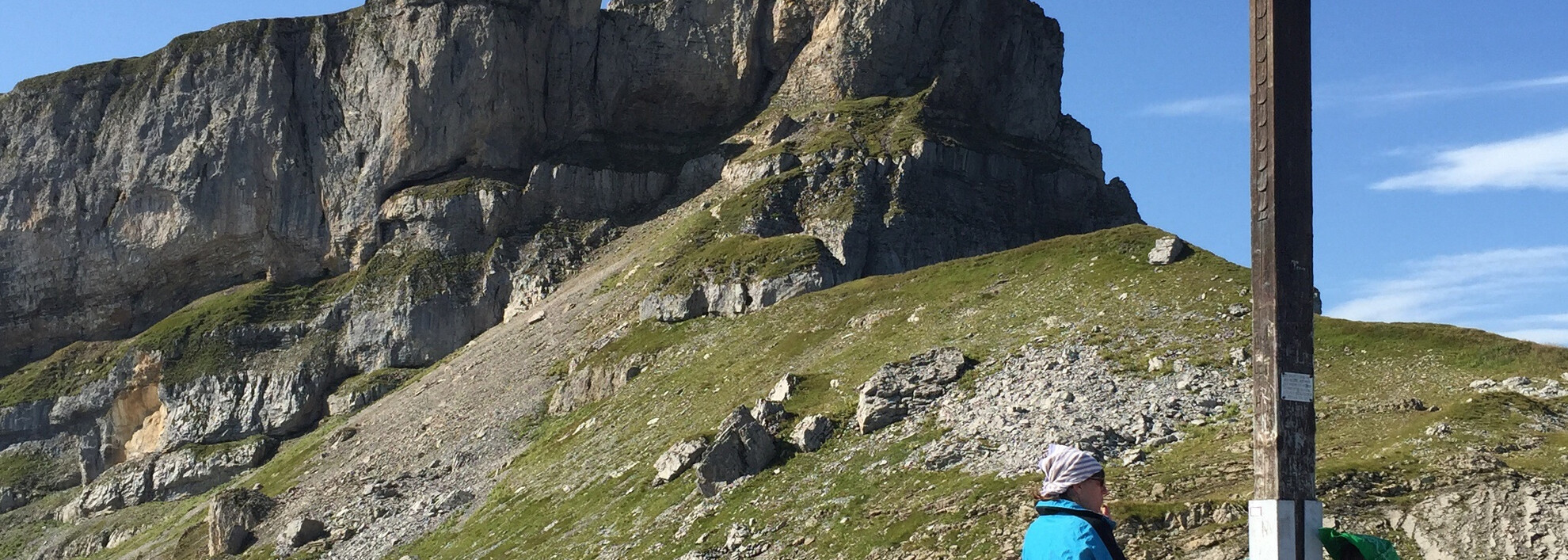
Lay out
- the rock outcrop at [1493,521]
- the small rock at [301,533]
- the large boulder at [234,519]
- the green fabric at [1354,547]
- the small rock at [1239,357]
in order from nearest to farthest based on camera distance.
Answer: the green fabric at [1354,547]
the rock outcrop at [1493,521]
the small rock at [1239,357]
the small rock at [301,533]
the large boulder at [234,519]

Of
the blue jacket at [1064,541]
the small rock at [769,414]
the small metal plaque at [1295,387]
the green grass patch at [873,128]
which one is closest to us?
the blue jacket at [1064,541]

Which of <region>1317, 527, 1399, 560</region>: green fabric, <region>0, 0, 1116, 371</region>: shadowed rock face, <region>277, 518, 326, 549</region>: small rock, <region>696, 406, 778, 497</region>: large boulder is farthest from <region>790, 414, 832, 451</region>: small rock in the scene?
<region>0, 0, 1116, 371</region>: shadowed rock face

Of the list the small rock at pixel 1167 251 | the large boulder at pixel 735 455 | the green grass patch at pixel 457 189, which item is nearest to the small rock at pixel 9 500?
the green grass patch at pixel 457 189

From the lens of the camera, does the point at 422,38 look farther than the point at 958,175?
Yes

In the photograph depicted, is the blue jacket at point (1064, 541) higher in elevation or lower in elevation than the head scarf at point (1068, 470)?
lower

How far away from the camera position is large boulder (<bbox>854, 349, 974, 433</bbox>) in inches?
1939

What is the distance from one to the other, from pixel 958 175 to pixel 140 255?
91011 mm

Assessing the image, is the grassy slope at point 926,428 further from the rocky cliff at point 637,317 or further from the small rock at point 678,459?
the small rock at point 678,459

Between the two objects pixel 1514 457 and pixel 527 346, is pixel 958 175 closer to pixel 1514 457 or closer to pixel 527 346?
pixel 527 346

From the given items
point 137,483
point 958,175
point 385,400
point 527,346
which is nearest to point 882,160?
point 958,175

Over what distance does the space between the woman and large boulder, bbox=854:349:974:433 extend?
38.3 m

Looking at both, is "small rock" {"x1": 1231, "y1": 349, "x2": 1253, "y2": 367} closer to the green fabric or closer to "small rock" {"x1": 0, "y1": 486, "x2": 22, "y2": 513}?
the green fabric

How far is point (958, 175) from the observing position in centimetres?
13162

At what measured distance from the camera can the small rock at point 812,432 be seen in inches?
1972
